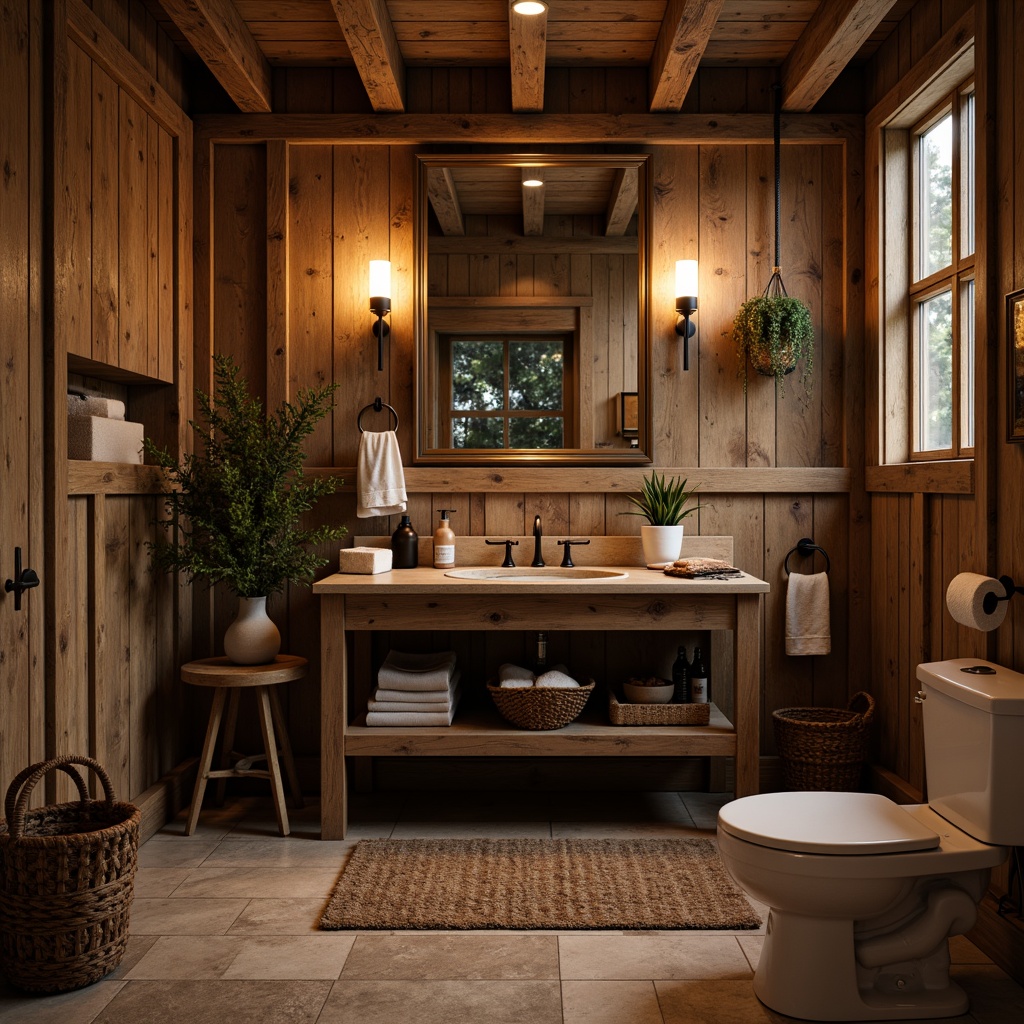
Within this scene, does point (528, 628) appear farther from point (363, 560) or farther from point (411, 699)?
point (363, 560)

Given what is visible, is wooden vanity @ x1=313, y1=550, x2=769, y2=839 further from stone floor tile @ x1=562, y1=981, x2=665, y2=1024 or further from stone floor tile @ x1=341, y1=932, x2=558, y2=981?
stone floor tile @ x1=562, y1=981, x2=665, y2=1024

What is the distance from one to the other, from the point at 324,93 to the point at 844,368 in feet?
6.91

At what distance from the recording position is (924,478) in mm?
2889

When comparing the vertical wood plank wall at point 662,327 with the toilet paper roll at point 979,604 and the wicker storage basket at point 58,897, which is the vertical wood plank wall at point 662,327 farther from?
the wicker storage basket at point 58,897

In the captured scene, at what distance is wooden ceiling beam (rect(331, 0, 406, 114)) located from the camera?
2742 millimetres

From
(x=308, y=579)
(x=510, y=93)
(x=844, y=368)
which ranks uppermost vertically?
(x=510, y=93)

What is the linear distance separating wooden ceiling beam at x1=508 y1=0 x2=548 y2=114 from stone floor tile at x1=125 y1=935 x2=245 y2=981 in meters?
2.57

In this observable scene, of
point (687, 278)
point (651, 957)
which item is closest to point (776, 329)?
point (687, 278)

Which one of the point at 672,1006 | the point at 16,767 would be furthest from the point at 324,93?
the point at 672,1006

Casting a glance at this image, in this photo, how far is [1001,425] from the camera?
2.40 metres

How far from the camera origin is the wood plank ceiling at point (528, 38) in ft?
9.25

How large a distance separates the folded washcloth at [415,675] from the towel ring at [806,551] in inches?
48.9

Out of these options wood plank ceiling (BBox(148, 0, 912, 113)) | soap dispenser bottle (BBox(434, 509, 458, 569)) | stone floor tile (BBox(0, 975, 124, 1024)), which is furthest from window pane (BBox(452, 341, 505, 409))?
stone floor tile (BBox(0, 975, 124, 1024))

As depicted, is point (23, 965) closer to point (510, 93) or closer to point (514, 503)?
point (514, 503)
